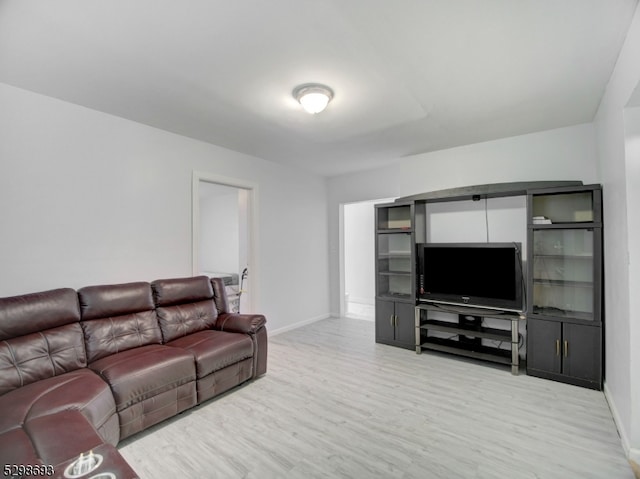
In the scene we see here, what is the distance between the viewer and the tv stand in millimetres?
3381

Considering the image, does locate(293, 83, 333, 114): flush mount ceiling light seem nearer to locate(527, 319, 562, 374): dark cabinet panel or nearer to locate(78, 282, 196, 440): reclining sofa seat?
locate(78, 282, 196, 440): reclining sofa seat

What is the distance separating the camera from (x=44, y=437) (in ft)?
5.05

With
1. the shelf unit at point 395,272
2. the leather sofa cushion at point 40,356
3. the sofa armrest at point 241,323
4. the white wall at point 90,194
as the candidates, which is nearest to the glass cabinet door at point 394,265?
the shelf unit at point 395,272

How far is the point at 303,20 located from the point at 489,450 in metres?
3.00

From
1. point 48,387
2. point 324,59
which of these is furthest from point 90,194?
point 324,59

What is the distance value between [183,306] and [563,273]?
13.4 ft

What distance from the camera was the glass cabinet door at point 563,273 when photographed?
3133 mm

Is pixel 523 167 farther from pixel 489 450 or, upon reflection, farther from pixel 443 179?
pixel 489 450

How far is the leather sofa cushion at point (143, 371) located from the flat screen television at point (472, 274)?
2.97m

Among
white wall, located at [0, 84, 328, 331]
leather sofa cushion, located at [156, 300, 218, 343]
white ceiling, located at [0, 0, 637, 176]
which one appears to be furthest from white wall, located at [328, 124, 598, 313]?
leather sofa cushion, located at [156, 300, 218, 343]

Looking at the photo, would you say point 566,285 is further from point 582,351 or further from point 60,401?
point 60,401

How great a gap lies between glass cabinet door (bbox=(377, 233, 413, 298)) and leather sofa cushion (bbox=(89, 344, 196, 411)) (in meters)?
2.79

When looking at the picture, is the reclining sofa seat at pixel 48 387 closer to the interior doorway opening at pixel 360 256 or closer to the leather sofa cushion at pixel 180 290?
the leather sofa cushion at pixel 180 290

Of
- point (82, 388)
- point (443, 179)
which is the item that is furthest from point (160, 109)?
point (443, 179)
